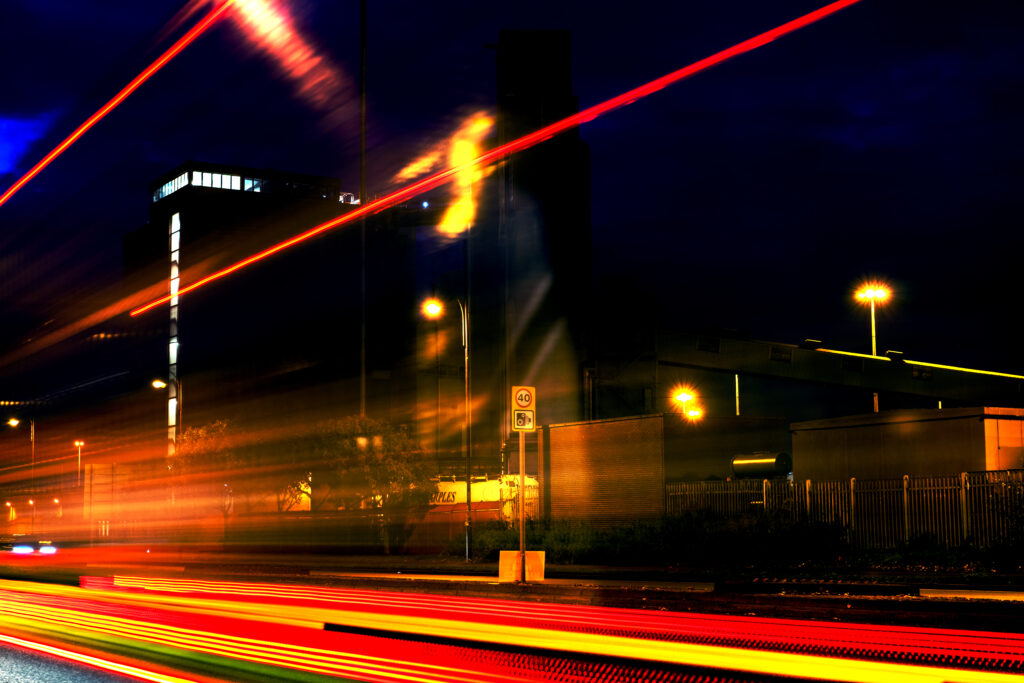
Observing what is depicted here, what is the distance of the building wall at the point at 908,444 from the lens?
28.5 meters

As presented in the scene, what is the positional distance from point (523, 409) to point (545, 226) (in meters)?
38.3

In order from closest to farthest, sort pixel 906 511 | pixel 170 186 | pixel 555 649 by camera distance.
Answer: pixel 555 649, pixel 906 511, pixel 170 186

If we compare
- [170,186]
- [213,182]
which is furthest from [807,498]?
[170,186]

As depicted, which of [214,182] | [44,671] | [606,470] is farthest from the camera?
[214,182]

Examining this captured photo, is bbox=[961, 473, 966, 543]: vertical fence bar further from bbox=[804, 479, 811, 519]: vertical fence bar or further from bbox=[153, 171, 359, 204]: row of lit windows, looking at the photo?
bbox=[153, 171, 359, 204]: row of lit windows

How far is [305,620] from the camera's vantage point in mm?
14305

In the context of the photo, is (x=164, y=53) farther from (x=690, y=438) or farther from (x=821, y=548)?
(x=690, y=438)

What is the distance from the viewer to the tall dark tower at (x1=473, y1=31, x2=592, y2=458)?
5800 centimetres

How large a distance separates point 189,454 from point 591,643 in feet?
178

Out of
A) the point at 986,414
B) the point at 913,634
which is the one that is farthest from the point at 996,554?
the point at 913,634

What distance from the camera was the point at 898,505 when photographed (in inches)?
1060

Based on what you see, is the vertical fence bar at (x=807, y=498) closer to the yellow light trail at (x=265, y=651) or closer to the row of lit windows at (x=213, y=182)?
the yellow light trail at (x=265, y=651)

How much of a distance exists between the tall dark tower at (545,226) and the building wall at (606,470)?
61.0 ft

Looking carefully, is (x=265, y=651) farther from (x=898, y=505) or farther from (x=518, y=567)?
(x=898, y=505)
